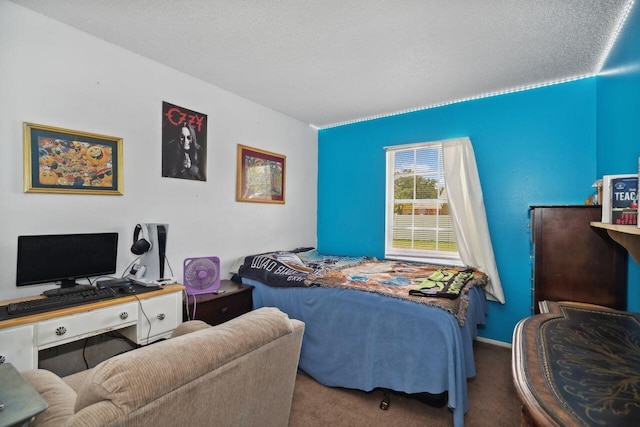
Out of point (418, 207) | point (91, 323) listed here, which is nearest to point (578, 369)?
point (91, 323)

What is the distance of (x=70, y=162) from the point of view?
2.12 meters

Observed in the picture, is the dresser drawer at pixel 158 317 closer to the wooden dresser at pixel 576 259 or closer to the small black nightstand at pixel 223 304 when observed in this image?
the small black nightstand at pixel 223 304

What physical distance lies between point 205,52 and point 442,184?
2.84 meters

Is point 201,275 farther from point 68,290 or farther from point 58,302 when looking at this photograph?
point 58,302

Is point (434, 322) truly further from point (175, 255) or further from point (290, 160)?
point (290, 160)

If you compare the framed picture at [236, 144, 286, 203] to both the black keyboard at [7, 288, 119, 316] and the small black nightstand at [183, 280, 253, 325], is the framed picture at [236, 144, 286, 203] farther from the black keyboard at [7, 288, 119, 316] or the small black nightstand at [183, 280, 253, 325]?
the black keyboard at [7, 288, 119, 316]

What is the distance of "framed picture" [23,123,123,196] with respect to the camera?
196 cm

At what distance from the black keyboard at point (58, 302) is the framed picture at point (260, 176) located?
165 cm

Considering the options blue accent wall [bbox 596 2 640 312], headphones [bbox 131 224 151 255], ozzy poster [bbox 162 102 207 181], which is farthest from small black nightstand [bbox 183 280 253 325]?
blue accent wall [bbox 596 2 640 312]

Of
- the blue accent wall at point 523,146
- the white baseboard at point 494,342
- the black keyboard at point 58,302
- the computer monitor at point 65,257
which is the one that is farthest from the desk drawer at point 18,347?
the white baseboard at point 494,342

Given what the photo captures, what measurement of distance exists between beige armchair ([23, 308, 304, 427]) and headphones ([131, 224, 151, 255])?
1.00m

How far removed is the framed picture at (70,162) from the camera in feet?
6.43

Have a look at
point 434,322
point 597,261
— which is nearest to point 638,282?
point 597,261

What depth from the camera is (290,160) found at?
159 inches
